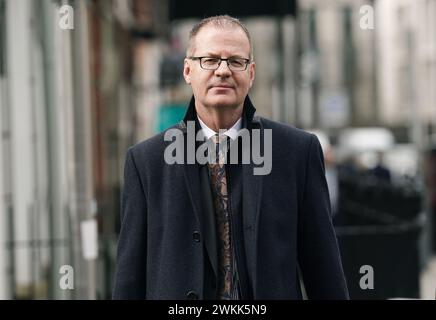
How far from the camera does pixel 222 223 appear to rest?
9.84ft

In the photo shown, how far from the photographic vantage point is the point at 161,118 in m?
18.8

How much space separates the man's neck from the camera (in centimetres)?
302

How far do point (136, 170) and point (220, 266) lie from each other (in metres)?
0.44

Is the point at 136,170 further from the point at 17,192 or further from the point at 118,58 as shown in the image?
the point at 118,58

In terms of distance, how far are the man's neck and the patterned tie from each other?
4 centimetres

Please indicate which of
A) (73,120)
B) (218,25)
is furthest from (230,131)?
(73,120)

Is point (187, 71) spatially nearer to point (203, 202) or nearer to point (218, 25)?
point (218, 25)

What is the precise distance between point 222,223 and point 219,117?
337 millimetres

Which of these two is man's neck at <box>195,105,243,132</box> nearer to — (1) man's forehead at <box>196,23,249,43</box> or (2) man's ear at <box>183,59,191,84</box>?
(2) man's ear at <box>183,59,191,84</box>

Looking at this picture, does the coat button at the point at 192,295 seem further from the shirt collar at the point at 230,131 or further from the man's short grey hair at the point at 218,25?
the man's short grey hair at the point at 218,25

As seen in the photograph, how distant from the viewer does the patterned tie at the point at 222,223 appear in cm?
294

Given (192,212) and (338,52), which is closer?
(192,212)

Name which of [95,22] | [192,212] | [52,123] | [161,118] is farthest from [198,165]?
[161,118]

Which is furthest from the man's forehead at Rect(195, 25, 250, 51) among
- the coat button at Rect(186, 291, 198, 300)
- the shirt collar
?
the coat button at Rect(186, 291, 198, 300)
